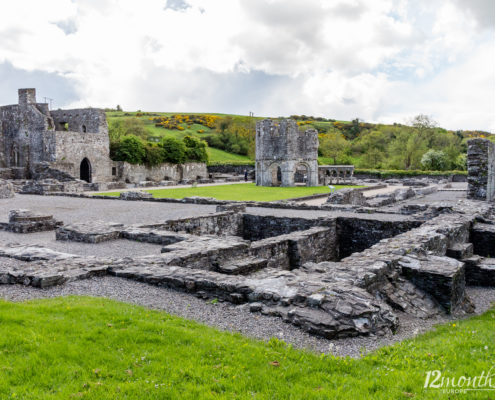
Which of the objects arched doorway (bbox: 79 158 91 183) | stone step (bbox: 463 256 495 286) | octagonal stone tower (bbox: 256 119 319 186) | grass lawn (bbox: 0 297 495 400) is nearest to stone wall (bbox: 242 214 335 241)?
stone step (bbox: 463 256 495 286)

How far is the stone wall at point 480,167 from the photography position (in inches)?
727

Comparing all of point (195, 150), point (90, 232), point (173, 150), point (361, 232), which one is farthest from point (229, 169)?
point (90, 232)

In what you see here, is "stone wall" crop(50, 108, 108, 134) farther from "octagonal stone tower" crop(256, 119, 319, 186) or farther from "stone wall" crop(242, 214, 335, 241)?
"stone wall" crop(242, 214, 335, 241)

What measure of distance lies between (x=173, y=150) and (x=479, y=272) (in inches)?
1643

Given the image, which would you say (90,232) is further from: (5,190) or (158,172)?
(158,172)

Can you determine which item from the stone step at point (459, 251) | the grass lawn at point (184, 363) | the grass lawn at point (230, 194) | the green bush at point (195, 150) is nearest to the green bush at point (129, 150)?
the green bush at point (195, 150)

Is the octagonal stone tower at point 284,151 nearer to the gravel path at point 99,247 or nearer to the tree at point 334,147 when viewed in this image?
the tree at point 334,147

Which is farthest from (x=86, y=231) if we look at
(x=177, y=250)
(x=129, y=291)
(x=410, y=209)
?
(x=410, y=209)

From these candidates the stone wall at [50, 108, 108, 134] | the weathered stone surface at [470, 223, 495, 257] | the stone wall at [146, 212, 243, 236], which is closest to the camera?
the weathered stone surface at [470, 223, 495, 257]

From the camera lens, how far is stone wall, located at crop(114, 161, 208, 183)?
42.9 metres

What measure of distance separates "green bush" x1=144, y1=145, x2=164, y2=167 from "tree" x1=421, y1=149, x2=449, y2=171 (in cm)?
3477

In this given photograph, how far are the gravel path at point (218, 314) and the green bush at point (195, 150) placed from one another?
147 ft

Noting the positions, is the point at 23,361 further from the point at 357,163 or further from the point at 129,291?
the point at 357,163

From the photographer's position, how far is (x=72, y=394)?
10.7 ft
